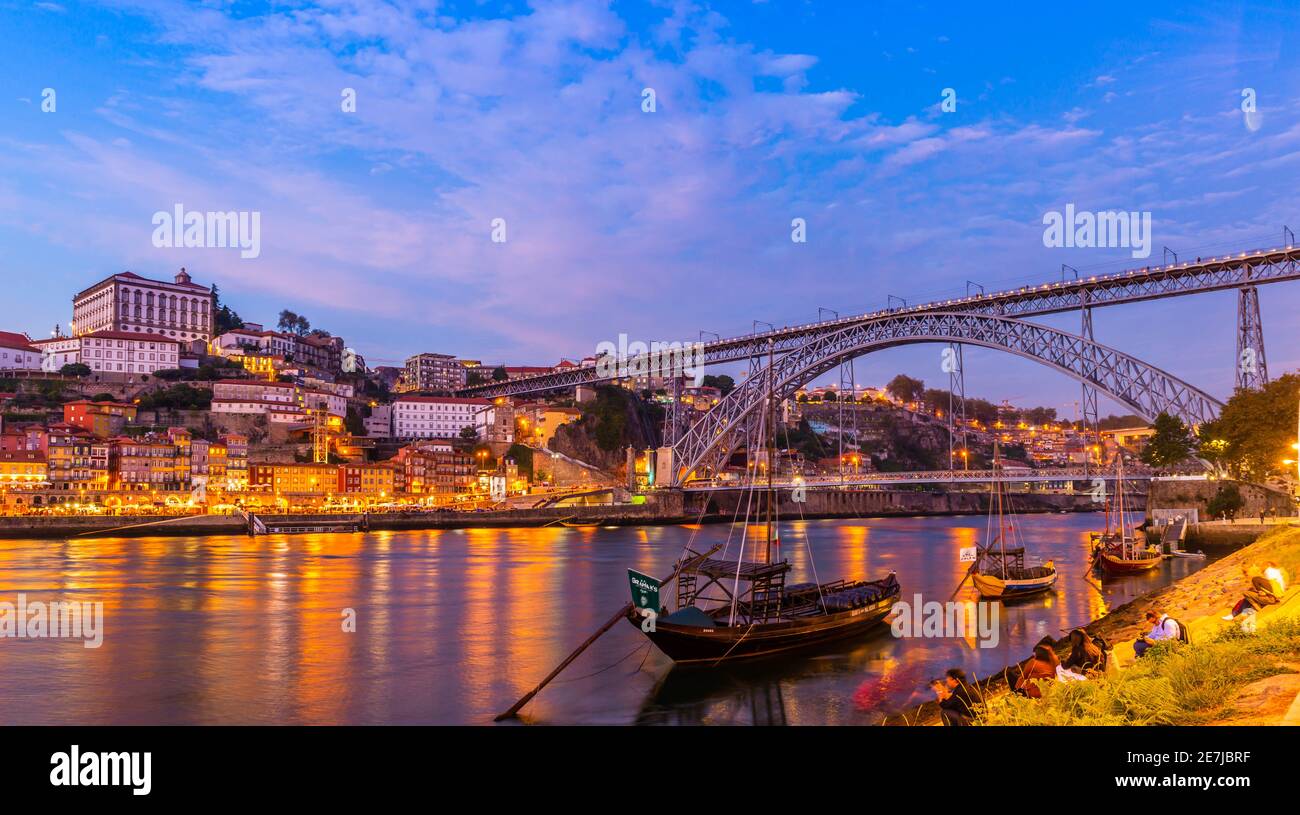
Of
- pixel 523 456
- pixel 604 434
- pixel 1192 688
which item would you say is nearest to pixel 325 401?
pixel 523 456

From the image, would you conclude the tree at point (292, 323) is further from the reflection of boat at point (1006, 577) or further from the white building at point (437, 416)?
the reflection of boat at point (1006, 577)

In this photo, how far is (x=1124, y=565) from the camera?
2931cm

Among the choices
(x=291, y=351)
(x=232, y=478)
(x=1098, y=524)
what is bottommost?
(x=1098, y=524)

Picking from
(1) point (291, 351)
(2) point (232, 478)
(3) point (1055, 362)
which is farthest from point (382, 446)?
(3) point (1055, 362)

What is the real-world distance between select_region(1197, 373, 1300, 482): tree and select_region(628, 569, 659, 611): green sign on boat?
28.0 m

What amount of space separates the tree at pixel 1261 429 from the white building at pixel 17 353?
319ft

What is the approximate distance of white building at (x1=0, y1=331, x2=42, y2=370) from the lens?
83.0 meters

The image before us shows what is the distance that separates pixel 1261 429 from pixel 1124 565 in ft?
28.6

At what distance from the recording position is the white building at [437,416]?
92.1m

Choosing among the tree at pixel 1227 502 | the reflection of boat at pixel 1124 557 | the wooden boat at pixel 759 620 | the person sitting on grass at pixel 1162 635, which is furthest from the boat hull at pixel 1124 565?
the person sitting on grass at pixel 1162 635

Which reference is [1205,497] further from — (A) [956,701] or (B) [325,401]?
(B) [325,401]

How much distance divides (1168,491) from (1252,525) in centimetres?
967
